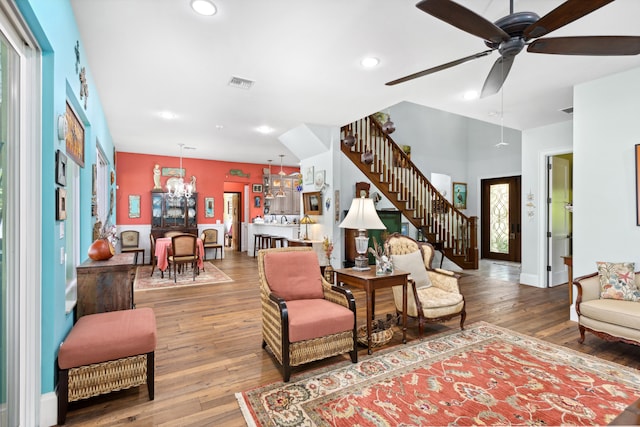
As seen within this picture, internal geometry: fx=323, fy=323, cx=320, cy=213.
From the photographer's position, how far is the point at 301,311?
262cm

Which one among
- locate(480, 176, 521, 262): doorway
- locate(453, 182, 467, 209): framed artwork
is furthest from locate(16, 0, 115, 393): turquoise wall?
locate(480, 176, 521, 262): doorway

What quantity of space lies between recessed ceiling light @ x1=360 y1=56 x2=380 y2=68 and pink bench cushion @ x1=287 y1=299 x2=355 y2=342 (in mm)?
2438

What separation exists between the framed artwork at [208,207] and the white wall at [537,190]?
7.61m

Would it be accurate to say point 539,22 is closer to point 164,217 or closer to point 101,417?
point 101,417

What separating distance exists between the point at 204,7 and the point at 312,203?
14.1 ft

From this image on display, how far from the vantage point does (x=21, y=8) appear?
1.60 m

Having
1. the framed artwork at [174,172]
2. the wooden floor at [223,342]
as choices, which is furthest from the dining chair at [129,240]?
the wooden floor at [223,342]

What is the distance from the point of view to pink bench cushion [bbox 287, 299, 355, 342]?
2441 millimetres

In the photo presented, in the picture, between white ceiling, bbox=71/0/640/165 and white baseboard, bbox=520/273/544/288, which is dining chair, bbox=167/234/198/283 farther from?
white baseboard, bbox=520/273/544/288

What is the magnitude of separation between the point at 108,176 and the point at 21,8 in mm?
5051

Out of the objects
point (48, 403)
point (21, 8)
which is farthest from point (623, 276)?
point (21, 8)

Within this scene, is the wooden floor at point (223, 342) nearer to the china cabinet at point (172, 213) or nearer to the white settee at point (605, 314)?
the white settee at point (605, 314)

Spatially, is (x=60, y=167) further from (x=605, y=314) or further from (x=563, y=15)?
(x=605, y=314)

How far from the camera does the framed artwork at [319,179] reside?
622 centimetres
